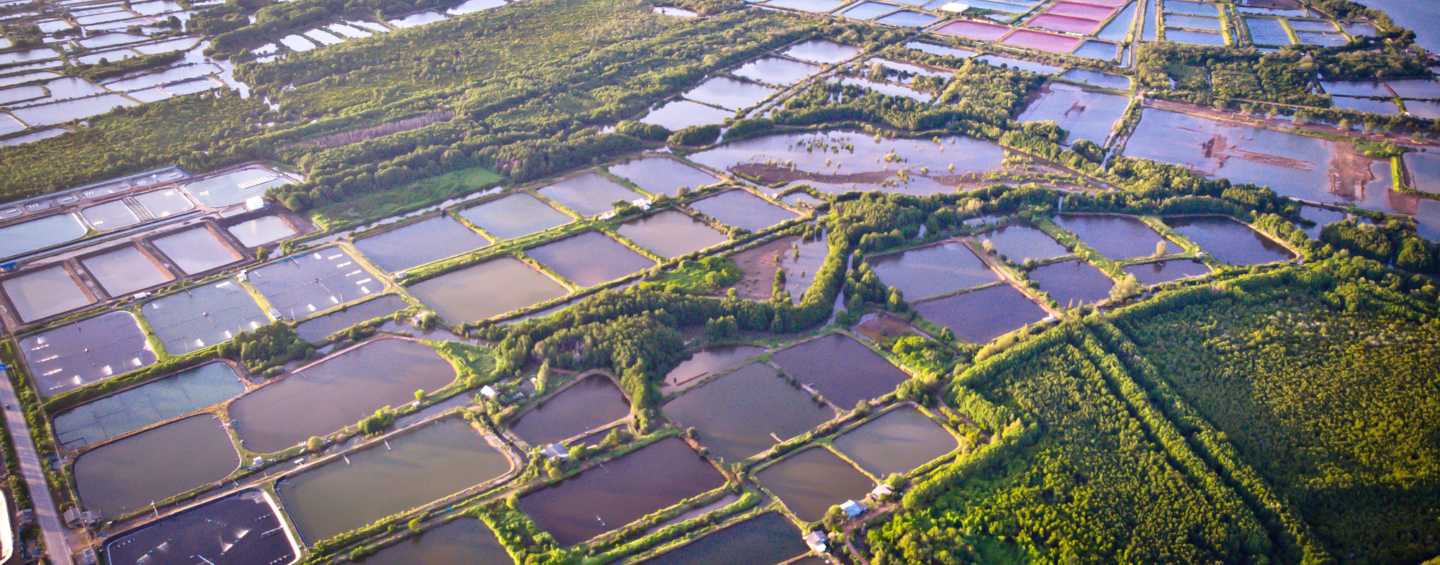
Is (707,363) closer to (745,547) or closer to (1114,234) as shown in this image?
(745,547)

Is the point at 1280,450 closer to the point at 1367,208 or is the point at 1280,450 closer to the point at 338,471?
the point at 1367,208

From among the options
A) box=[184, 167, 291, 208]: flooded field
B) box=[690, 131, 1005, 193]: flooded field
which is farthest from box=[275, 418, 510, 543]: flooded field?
box=[690, 131, 1005, 193]: flooded field

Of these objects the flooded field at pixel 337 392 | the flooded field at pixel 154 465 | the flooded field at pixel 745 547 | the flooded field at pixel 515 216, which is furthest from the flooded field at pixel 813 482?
the flooded field at pixel 515 216

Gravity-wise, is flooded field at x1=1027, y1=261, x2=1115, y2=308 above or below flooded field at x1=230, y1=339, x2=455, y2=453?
above

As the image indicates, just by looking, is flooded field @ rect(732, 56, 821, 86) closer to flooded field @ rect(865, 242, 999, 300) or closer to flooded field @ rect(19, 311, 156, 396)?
flooded field @ rect(865, 242, 999, 300)

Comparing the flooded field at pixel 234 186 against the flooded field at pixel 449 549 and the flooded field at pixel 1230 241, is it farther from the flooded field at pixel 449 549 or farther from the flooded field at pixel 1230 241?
the flooded field at pixel 1230 241

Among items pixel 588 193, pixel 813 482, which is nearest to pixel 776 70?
pixel 588 193
